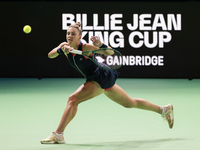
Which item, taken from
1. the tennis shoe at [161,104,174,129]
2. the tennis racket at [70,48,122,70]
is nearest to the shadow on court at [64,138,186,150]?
the tennis shoe at [161,104,174,129]

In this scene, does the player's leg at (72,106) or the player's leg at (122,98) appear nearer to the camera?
the player's leg at (72,106)

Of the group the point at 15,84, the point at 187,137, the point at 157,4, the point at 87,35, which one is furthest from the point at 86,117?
the point at 157,4

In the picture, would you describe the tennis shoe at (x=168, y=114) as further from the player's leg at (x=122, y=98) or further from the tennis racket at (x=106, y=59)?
the tennis racket at (x=106, y=59)

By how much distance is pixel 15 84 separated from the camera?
32.1 ft

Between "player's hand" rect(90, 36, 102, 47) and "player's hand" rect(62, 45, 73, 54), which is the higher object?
"player's hand" rect(90, 36, 102, 47)

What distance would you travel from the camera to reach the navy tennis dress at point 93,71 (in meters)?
4.08

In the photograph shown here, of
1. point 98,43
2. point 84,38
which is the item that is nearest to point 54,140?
point 98,43

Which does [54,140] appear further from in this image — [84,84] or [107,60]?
[107,60]

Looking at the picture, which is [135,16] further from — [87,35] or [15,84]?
[15,84]

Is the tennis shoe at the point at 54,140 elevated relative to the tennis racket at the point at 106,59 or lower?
lower

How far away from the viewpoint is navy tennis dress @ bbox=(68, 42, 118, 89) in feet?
13.4

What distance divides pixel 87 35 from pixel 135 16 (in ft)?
5.08

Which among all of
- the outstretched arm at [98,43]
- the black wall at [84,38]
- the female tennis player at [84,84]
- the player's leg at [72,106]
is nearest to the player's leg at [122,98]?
the female tennis player at [84,84]

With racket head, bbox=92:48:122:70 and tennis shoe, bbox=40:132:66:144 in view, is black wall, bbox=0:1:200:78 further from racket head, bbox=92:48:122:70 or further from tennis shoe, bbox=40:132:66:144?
tennis shoe, bbox=40:132:66:144
